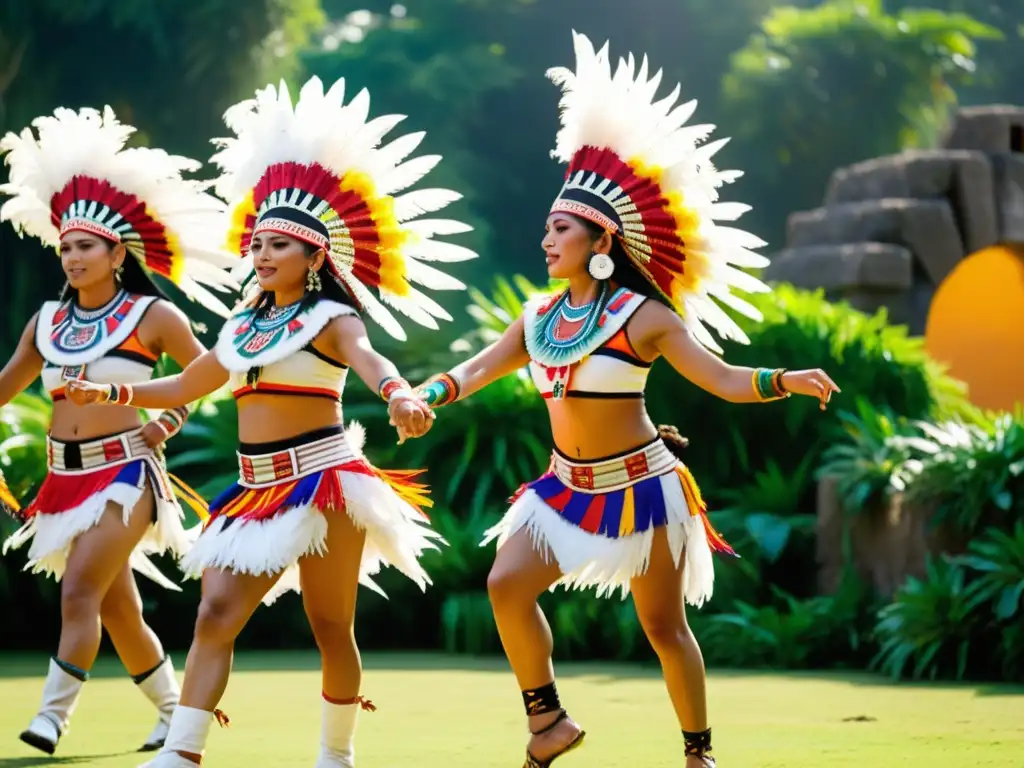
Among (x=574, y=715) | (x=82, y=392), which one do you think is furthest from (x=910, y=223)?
(x=82, y=392)

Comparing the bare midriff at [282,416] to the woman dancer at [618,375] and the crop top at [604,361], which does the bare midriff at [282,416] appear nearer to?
the woman dancer at [618,375]

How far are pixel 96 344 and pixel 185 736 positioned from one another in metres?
1.62

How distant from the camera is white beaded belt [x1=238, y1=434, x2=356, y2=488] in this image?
441 centimetres

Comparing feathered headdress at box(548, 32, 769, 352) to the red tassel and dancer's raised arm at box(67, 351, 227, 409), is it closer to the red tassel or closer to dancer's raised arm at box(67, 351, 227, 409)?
dancer's raised arm at box(67, 351, 227, 409)

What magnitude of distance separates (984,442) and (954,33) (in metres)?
25.5

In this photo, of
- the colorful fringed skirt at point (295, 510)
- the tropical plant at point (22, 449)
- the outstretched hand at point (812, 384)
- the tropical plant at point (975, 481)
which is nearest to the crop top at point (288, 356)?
the colorful fringed skirt at point (295, 510)

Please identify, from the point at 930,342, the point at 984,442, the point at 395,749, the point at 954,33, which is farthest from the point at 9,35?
the point at 954,33

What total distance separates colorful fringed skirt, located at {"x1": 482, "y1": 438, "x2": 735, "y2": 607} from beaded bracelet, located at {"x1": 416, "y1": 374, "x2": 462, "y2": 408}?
0.32 metres

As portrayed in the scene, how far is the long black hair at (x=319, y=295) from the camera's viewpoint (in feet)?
14.9

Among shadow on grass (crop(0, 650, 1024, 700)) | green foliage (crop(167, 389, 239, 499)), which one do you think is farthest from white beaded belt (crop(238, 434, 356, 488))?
green foliage (crop(167, 389, 239, 499))

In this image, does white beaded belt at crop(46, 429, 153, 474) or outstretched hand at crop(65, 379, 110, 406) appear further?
white beaded belt at crop(46, 429, 153, 474)

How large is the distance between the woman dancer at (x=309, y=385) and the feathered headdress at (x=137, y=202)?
2.38ft

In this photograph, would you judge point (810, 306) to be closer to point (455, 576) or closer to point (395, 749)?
point (455, 576)

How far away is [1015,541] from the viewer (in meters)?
7.09
